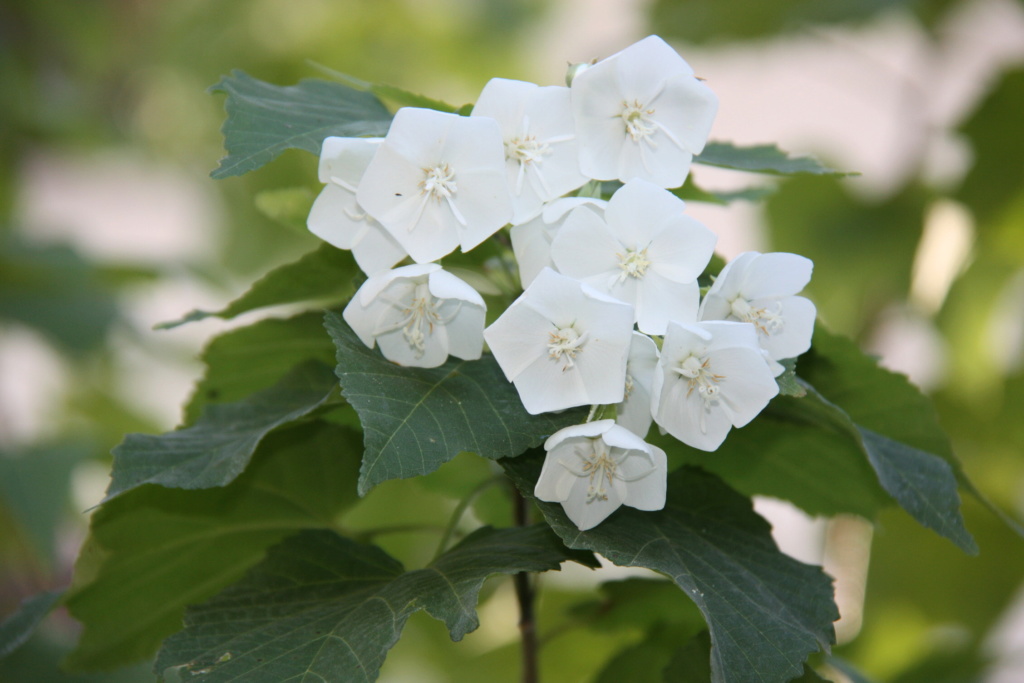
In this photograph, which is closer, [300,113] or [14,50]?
[300,113]

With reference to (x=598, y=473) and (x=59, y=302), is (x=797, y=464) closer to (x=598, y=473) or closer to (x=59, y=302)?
(x=598, y=473)

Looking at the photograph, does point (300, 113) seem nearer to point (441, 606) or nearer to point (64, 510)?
point (441, 606)

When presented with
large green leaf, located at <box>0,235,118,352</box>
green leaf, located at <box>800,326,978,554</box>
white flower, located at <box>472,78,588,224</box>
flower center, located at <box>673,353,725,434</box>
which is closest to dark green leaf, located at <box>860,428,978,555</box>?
green leaf, located at <box>800,326,978,554</box>

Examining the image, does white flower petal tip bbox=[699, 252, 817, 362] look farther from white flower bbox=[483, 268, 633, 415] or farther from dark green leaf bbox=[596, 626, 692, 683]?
dark green leaf bbox=[596, 626, 692, 683]

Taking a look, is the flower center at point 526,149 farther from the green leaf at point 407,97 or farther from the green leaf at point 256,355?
the green leaf at point 256,355

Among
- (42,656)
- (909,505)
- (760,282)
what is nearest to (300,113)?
(760,282)

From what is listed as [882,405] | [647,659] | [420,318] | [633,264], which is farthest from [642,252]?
[647,659]
